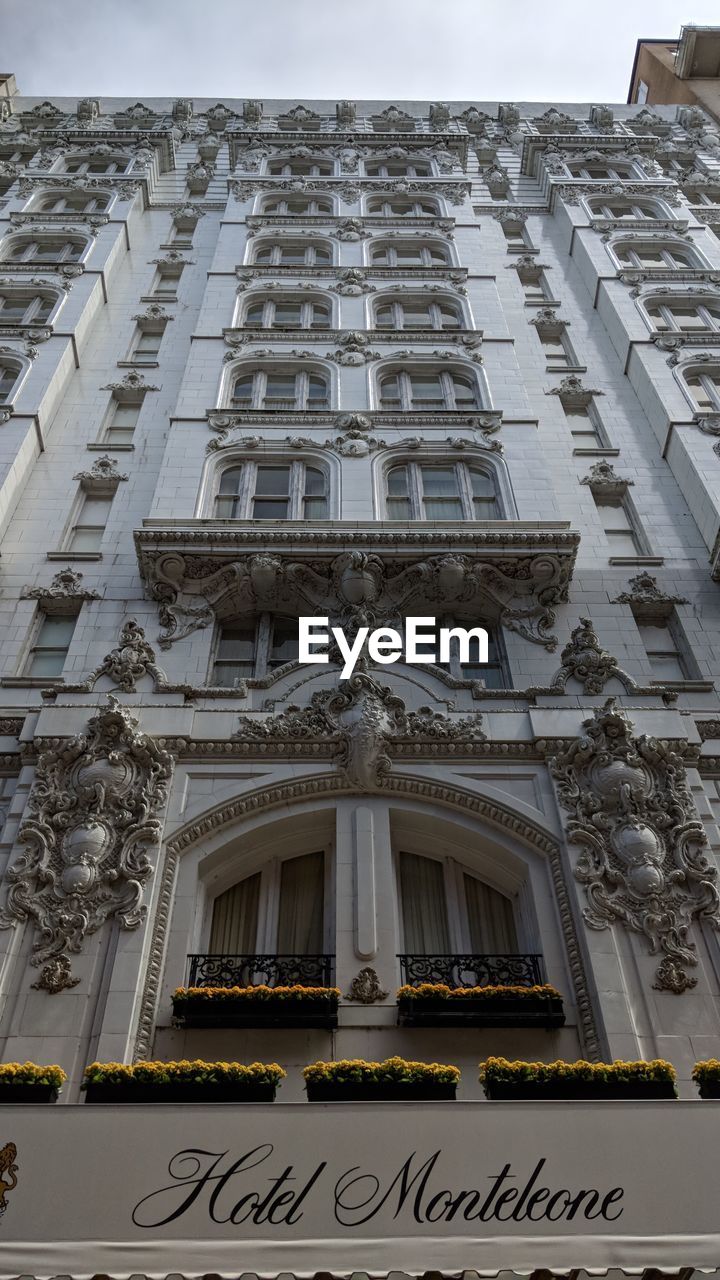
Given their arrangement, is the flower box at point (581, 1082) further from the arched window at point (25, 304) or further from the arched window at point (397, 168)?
the arched window at point (397, 168)

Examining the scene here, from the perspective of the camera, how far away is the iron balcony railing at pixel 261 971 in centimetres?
1473

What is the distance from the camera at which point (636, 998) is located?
14141mm

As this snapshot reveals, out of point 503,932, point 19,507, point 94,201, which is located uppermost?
point 94,201

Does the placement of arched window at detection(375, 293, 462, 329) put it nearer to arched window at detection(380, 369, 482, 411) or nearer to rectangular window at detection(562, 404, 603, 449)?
arched window at detection(380, 369, 482, 411)

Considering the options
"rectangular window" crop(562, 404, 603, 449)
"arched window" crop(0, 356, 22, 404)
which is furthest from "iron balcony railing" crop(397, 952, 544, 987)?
"arched window" crop(0, 356, 22, 404)

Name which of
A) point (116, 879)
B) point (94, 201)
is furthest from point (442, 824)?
point (94, 201)

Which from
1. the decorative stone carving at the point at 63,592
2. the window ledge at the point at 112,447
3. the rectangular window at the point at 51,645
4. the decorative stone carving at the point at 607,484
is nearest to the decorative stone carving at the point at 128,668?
the rectangular window at the point at 51,645

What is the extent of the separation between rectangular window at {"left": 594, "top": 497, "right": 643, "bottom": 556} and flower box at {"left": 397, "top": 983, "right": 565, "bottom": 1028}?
41.0 feet

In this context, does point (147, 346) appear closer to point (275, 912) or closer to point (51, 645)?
point (51, 645)

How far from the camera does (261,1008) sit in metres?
13.8

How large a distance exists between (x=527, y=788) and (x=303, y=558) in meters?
7.16

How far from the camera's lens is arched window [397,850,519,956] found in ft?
52.5

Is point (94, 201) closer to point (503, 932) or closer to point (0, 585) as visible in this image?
point (0, 585)

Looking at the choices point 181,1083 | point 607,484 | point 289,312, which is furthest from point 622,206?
point 181,1083
